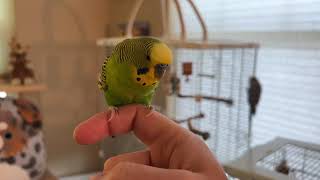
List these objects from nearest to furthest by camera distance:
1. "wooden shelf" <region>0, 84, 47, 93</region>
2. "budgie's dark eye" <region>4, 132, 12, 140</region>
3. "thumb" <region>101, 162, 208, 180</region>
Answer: "thumb" <region>101, 162, 208, 180</region>
"budgie's dark eye" <region>4, 132, 12, 140</region>
"wooden shelf" <region>0, 84, 47, 93</region>

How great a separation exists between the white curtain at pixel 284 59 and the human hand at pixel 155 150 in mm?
888

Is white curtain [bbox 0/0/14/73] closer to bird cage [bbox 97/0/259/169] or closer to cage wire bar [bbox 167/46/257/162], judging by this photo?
bird cage [bbox 97/0/259/169]

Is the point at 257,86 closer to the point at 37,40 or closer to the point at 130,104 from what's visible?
the point at 130,104

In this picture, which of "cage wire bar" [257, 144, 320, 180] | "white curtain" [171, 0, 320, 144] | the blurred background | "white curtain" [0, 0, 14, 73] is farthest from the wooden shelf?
"cage wire bar" [257, 144, 320, 180]

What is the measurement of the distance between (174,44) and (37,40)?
108 cm

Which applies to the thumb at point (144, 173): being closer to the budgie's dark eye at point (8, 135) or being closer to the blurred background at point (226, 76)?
the blurred background at point (226, 76)

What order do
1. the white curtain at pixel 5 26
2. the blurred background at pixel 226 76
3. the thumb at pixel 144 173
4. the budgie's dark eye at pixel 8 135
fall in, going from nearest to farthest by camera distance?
the thumb at pixel 144 173 → the blurred background at pixel 226 76 → the budgie's dark eye at pixel 8 135 → the white curtain at pixel 5 26

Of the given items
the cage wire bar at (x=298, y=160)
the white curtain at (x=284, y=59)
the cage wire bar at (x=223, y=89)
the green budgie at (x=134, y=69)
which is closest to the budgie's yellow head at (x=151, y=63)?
the green budgie at (x=134, y=69)

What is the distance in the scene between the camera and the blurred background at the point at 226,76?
38.9 inches

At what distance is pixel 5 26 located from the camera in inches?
68.5

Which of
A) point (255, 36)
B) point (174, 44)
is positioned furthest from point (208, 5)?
point (174, 44)

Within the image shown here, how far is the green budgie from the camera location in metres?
0.39

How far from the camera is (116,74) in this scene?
403mm

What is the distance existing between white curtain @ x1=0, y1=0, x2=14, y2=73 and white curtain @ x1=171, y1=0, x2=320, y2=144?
110 cm
